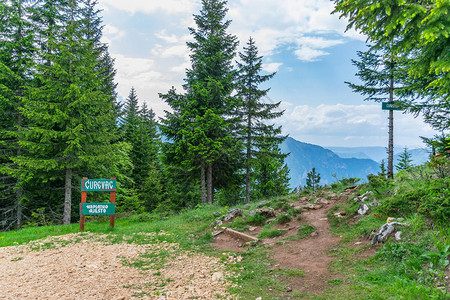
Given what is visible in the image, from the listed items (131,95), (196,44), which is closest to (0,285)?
(196,44)

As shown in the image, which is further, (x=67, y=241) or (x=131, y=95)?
(x=131, y=95)

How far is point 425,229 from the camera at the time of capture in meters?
4.55

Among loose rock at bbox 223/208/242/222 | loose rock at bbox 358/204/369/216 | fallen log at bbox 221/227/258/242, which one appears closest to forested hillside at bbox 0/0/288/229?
loose rock at bbox 223/208/242/222

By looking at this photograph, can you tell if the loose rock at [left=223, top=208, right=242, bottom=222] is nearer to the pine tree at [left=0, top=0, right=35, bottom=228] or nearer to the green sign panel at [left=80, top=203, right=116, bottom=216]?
the green sign panel at [left=80, top=203, right=116, bottom=216]

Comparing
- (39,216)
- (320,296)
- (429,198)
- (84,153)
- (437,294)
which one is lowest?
(39,216)

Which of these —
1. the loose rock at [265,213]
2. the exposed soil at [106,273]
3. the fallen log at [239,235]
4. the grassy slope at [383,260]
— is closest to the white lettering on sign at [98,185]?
the exposed soil at [106,273]

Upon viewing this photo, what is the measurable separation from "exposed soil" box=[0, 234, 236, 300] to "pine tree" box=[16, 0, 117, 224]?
535 cm

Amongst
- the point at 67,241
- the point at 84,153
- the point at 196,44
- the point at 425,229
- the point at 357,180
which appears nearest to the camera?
the point at 425,229

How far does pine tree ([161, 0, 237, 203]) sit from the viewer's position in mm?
14578

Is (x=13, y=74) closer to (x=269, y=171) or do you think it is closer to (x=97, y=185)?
(x=97, y=185)

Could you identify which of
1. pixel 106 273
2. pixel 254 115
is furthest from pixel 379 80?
pixel 106 273

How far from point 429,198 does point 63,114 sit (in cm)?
1442

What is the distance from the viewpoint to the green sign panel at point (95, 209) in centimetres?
949

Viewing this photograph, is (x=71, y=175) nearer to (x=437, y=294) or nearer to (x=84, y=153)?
→ (x=84, y=153)
